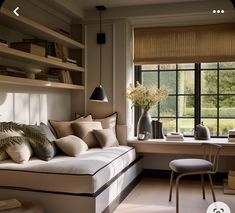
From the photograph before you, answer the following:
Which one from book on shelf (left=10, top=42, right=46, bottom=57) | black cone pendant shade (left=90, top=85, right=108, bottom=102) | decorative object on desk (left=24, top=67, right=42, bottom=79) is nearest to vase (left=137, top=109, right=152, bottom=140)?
black cone pendant shade (left=90, top=85, right=108, bottom=102)

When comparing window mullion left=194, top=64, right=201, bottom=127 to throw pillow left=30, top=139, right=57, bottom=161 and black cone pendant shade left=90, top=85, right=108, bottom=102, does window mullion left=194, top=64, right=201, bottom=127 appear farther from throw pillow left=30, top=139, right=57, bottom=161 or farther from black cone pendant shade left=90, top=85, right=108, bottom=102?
throw pillow left=30, top=139, right=57, bottom=161

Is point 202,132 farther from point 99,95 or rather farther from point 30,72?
point 30,72

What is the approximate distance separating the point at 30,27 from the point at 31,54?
0.32m

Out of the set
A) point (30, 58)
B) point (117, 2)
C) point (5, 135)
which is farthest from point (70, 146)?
point (117, 2)

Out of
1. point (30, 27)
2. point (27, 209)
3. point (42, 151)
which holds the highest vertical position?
point (30, 27)

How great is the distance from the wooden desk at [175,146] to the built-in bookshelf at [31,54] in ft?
3.98

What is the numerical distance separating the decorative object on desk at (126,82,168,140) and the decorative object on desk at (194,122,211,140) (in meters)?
0.65

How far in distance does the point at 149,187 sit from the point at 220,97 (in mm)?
Result: 1724

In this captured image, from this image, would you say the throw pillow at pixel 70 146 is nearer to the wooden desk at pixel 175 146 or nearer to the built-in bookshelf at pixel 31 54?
the built-in bookshelf at pixel 31 54

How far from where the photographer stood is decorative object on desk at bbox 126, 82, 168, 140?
15.8 feet

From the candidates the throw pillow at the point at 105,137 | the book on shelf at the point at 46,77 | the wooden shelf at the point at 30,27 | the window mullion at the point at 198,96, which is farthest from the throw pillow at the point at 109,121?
the window mullion at the point at 198,96

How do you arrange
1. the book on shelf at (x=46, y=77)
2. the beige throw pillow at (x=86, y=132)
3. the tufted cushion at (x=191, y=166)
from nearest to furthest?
the tufted cushion at (x=191, y=166)
the book on shelf at (x=46, y=77)
the beige throw pillow at (x=86, y=132)

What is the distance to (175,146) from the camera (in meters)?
4.65

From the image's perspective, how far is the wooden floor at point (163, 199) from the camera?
145 inches
